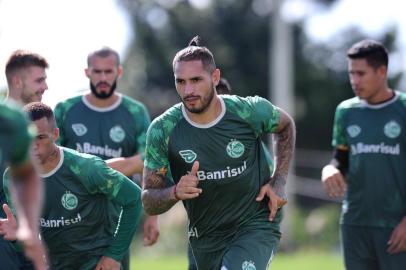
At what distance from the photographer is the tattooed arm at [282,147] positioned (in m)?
8.13

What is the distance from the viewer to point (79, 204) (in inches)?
323

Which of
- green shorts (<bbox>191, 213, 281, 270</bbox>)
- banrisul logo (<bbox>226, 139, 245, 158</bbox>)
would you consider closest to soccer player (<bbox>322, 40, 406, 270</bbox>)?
green shorts (<bbox>191, 213, 281, 270</bbox>)

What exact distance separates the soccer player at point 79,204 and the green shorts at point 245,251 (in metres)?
0.67

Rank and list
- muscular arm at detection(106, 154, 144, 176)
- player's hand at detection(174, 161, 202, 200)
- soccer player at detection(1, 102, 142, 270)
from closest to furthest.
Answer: player's hand at detection(174, 161, 202, 200) < soccer player at detection(1, 102, 142, 270) < muscular arm at detection(106, 154, 144, 176)

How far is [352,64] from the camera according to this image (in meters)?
9.88

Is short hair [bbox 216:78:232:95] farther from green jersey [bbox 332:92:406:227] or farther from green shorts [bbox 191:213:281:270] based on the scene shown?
green shorts [bbox 191:213:281:270]

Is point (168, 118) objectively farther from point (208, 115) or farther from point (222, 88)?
point (222, 88)

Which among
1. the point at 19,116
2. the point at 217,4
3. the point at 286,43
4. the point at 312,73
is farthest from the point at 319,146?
the point at 19,116

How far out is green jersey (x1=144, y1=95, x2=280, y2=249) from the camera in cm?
791

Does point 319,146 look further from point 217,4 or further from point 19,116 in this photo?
point 19,116

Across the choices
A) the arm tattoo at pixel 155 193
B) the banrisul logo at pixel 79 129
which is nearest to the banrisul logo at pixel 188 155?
the arm tattoo at pixel 155 193

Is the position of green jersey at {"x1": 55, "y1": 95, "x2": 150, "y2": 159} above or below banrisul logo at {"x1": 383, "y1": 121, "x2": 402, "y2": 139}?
above

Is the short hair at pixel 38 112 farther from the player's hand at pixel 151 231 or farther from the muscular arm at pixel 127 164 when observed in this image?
the player's hand at pixel 151 231

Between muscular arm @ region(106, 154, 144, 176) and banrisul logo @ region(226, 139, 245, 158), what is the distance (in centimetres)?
189
